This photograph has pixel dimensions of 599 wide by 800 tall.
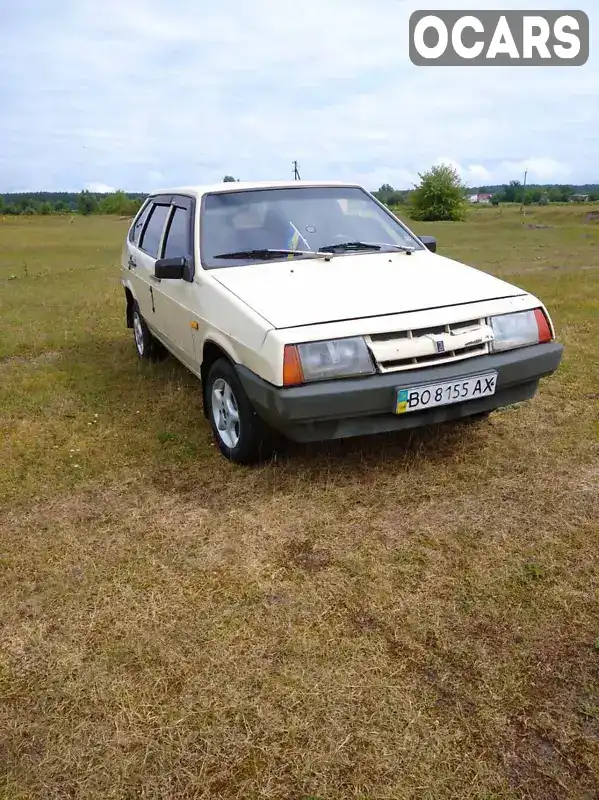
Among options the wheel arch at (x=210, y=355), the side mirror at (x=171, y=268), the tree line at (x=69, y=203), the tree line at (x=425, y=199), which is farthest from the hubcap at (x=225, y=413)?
the tree line at (x=69, y=203)

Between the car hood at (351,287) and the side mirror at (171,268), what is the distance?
0.27m

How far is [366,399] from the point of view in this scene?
10.8 feet

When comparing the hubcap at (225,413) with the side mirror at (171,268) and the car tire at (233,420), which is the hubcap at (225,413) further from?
the side mirror at (171,268)

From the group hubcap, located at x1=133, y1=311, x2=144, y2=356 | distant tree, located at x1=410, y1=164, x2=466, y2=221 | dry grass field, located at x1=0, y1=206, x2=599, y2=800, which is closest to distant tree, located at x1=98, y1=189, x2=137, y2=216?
distant tree, located at x1=410, y1=164, x2=466, y2=221

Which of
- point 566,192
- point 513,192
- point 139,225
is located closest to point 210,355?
point 139,225

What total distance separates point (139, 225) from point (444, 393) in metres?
3.91

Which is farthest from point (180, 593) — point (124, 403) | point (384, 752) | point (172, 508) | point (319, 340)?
point (124, 403)

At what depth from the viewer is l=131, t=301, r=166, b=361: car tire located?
20.7 ft

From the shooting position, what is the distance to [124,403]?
542cm

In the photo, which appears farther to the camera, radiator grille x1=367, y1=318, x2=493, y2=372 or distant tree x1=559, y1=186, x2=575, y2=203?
distant tree x1=559, y1=186, x2=575, y2=203

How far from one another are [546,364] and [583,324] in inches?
167

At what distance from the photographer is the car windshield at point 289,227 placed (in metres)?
4.30

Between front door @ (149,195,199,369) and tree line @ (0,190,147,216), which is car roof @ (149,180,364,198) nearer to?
front door @ (149,195,199,369)

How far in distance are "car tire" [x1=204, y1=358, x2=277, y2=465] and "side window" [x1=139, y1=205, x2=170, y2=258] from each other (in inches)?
67.9
